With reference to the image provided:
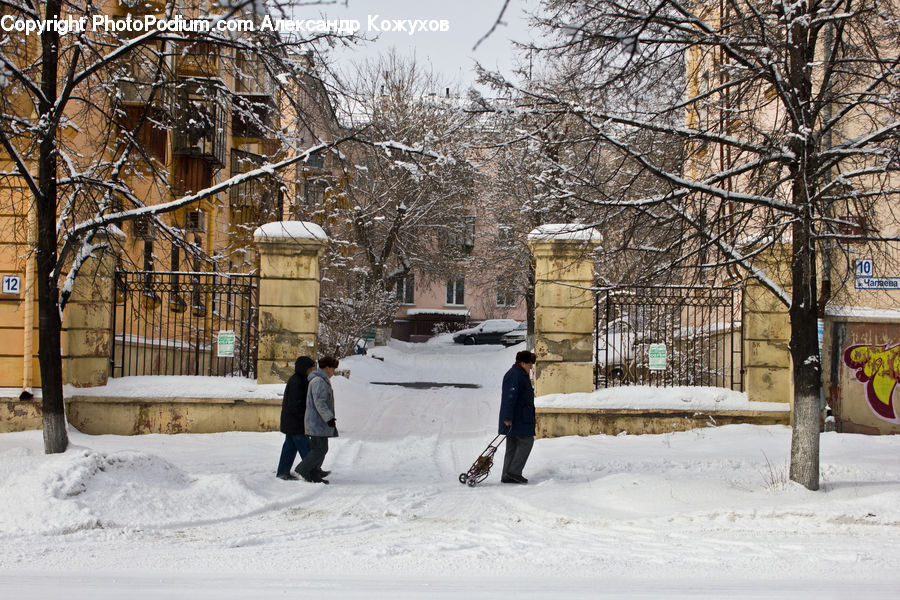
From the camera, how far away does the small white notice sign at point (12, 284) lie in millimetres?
11875

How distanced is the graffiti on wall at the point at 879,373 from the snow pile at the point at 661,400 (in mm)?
1204

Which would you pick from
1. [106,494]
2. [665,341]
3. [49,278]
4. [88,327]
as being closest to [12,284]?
[88,327]

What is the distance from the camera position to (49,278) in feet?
28.0

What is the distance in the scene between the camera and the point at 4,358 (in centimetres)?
1192

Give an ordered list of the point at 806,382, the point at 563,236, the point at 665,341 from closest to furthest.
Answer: the point at 806,382 → the point at 563,236 → the point at 665,341

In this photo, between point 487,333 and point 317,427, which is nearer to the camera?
point 317,427

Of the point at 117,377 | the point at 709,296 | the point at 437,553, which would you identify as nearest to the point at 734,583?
the point at 437,553

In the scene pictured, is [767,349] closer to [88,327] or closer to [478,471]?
[478,471]

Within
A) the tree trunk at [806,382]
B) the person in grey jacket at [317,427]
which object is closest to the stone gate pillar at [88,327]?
the person in grey jacket at [317,427]

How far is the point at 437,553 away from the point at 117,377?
877cm

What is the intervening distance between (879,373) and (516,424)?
614 centimetres

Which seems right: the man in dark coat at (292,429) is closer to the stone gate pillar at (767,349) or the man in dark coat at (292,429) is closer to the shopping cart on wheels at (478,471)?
the shopping cart on wheels at (478,471)

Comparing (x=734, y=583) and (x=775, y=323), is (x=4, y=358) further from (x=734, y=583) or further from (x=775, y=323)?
(x=775, y=323)

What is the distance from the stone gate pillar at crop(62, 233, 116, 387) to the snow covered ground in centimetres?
101
